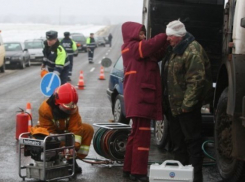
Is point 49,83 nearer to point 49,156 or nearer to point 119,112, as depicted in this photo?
point 119,112

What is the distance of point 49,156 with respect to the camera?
733cm

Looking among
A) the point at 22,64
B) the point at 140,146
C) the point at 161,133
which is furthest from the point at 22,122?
the point at 22,64

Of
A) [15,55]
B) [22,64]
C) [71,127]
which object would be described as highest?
[71,127]

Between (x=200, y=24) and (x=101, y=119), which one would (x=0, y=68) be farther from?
(x=200, y=24)

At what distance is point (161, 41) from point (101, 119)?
6299 mm

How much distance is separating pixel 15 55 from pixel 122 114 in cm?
2183

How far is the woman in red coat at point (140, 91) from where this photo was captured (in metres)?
7.50

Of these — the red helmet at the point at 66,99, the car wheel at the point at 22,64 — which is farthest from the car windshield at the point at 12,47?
the red helmet at the point at 66,99

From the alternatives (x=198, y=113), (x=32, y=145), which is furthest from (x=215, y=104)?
(x=32, y=145)

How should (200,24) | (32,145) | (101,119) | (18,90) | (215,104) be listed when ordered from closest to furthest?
(32,145) < (215,104) < (200,24) < (101,119) < (18,90)

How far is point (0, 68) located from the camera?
99.9ft

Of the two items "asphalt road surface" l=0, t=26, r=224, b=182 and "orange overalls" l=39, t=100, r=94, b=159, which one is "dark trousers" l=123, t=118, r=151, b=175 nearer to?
"asphalt road surface" l=0, t=26, r=224, b=182

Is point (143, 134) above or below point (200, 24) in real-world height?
below

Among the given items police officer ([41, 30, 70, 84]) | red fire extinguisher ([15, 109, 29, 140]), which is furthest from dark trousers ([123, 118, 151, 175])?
police officer ([41, 30, 70, 84])
